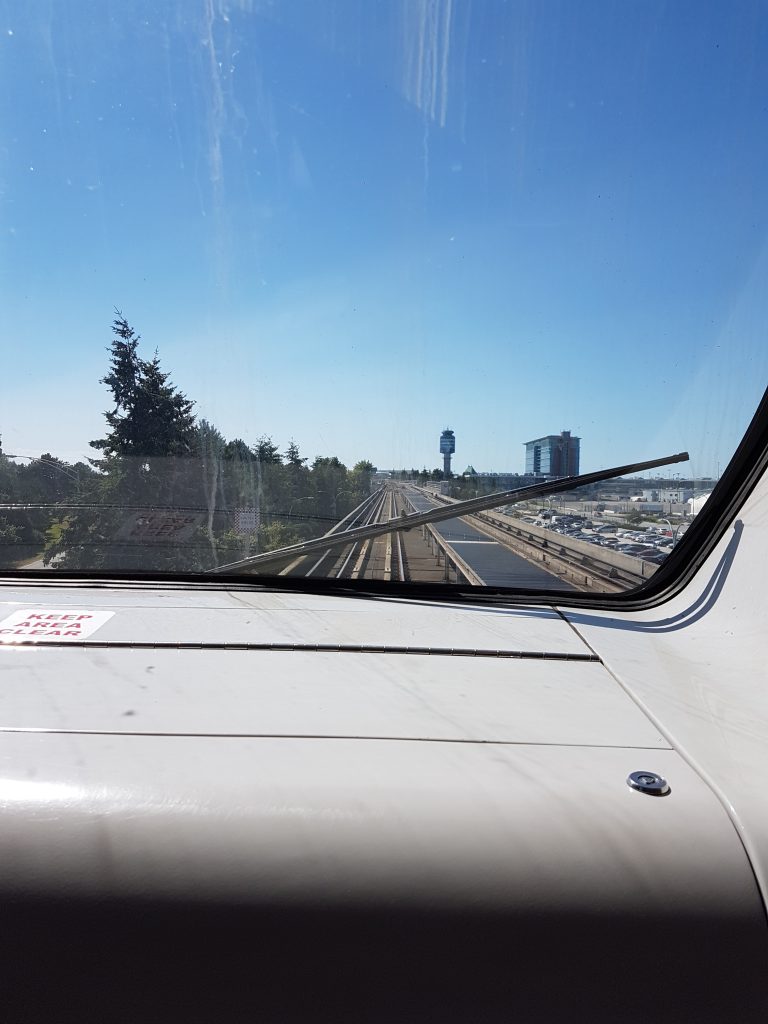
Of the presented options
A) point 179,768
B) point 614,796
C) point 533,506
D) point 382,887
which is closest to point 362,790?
point 382,887

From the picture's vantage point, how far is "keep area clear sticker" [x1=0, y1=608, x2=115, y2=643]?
7.95 feet

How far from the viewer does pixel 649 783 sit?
5.07ft

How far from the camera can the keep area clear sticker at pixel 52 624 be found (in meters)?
2.42

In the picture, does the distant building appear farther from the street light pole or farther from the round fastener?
the round fastener

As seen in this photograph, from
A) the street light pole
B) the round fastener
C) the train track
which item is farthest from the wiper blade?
the round fastener

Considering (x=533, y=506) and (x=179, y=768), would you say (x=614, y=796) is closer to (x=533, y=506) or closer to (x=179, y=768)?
(x=179, y=768)

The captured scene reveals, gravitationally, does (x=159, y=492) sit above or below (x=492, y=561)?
above

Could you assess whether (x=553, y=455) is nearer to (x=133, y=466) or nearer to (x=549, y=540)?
(x=549, y=540)

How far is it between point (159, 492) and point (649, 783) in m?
1.83

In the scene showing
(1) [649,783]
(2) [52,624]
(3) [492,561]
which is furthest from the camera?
(3) [492,561]

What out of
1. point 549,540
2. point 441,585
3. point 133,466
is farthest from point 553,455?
point 133,466

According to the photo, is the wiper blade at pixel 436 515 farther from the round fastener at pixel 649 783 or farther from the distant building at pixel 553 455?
the round fastener at pixel 649 783

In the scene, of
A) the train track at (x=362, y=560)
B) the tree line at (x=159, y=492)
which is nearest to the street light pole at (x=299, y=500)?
the tree line at (x=159, y=492)

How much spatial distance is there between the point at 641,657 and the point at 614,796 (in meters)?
0.96
